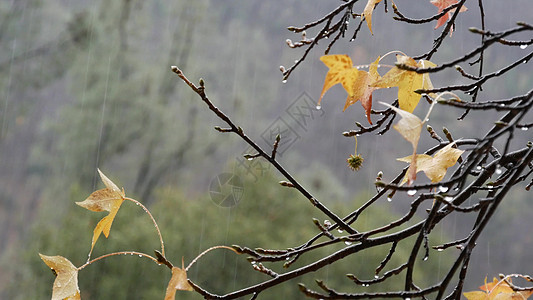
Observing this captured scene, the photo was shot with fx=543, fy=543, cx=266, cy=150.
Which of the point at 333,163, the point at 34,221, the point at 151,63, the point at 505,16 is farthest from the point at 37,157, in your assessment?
the point at 505,16

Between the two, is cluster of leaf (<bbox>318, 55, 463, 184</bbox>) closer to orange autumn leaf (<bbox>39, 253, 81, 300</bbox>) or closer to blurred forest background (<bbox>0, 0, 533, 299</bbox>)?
orange autumn leaf (<bbox>39, 253, 81, 300</bbox>)

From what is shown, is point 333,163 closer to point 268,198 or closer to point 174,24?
point 268,198

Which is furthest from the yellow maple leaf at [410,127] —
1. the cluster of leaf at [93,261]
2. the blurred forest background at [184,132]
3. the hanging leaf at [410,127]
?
the blurred forest background at [184,132]

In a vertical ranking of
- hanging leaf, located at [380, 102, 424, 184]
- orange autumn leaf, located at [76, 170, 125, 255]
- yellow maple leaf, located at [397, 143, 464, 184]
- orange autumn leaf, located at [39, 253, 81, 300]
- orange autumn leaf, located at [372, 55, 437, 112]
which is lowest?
orange autumn leaf, located at [39, 253, 81, 300]

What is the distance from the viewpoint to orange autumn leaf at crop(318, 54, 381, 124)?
0.85 ft

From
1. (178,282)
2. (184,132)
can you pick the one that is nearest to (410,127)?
(178,282)

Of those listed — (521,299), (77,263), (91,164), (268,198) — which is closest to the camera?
(521,299)

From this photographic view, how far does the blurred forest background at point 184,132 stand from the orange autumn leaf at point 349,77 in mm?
2487

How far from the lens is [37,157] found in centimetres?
361

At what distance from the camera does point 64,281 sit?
0.28 metres

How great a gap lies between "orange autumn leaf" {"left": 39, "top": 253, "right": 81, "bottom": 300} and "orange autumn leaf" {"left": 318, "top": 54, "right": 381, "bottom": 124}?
15 centimetres

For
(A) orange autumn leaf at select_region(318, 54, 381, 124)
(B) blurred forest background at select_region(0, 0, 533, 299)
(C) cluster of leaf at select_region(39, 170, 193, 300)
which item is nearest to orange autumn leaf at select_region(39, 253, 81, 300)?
(C) cluster of leaf at select_region(39, 170, 193, 300)

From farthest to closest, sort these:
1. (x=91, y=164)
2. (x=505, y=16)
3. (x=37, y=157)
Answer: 1. (x=505, y=16)
2. (x=37, y=157)
3. (x=91, y=164)

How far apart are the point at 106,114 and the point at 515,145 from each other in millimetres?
2778
